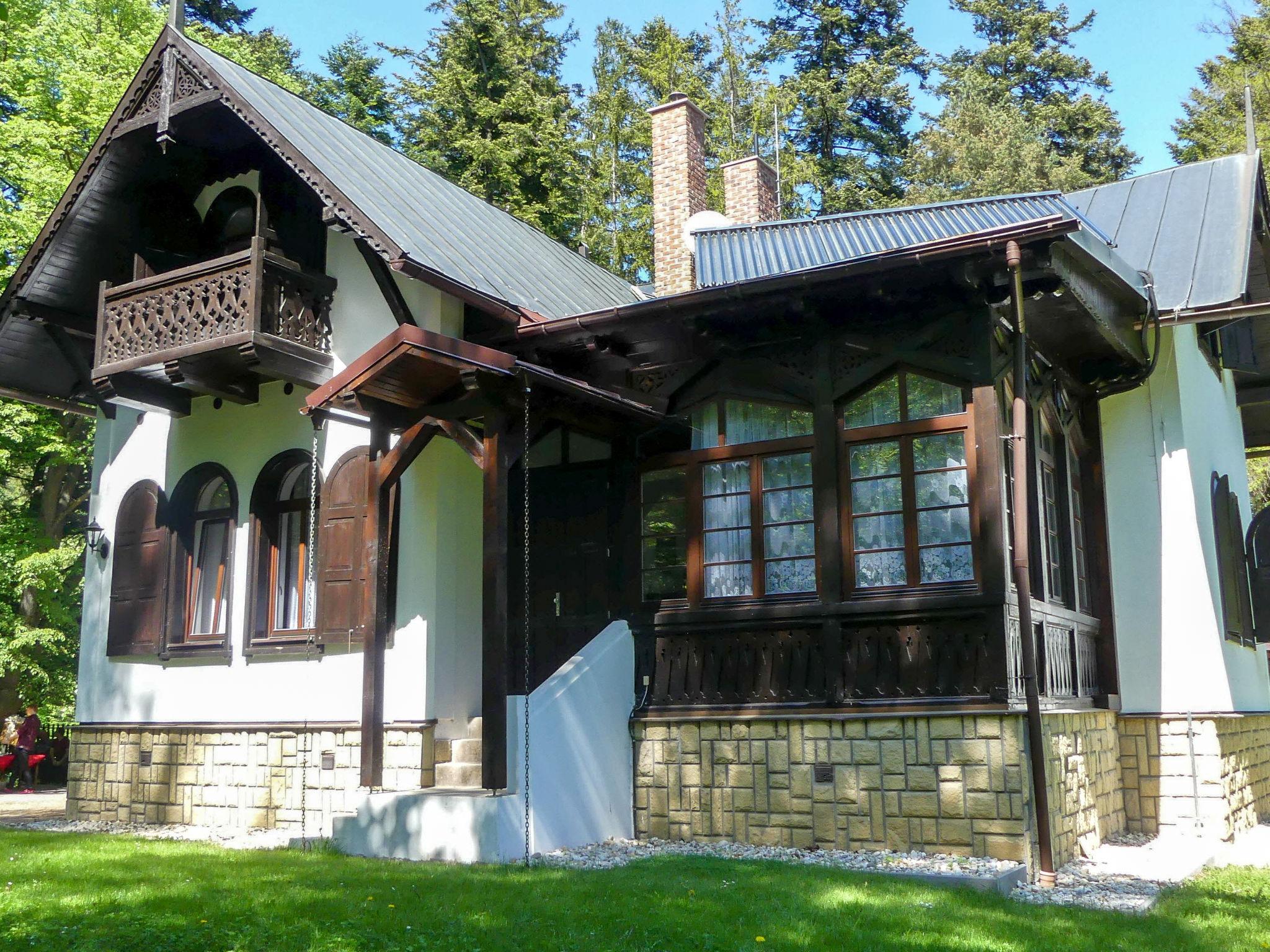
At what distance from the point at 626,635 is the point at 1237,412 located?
9702 millimetres

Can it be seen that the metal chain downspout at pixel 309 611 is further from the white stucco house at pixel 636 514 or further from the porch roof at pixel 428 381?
the porch roof at pixel 428 381

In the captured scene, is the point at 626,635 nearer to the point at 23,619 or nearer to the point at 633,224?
the point at 23,619

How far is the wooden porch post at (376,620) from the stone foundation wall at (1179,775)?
715cm

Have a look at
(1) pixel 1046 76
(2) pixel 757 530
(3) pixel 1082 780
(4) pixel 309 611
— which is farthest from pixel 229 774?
(1) pixel 1046 76

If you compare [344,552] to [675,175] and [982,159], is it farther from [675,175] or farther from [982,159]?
[982,159]

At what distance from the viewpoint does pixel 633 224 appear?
33.1 meters

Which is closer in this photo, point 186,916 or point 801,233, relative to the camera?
point 186,916

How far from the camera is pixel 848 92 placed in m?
35.0

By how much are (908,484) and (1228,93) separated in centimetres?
2892

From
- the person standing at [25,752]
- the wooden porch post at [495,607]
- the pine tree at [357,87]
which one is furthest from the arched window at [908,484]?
the pine tree at [357,87]

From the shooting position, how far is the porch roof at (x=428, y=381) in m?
9.28

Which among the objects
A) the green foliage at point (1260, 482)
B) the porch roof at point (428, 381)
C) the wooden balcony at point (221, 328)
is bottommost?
the porch roof at point (428, 381)

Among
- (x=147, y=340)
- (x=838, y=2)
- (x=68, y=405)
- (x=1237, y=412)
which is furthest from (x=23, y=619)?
(x=838, y=2)

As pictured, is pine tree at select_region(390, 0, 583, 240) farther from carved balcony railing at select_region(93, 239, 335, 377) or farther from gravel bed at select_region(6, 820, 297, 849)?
gravel bed at select_region(6, 820, 297, 849)
